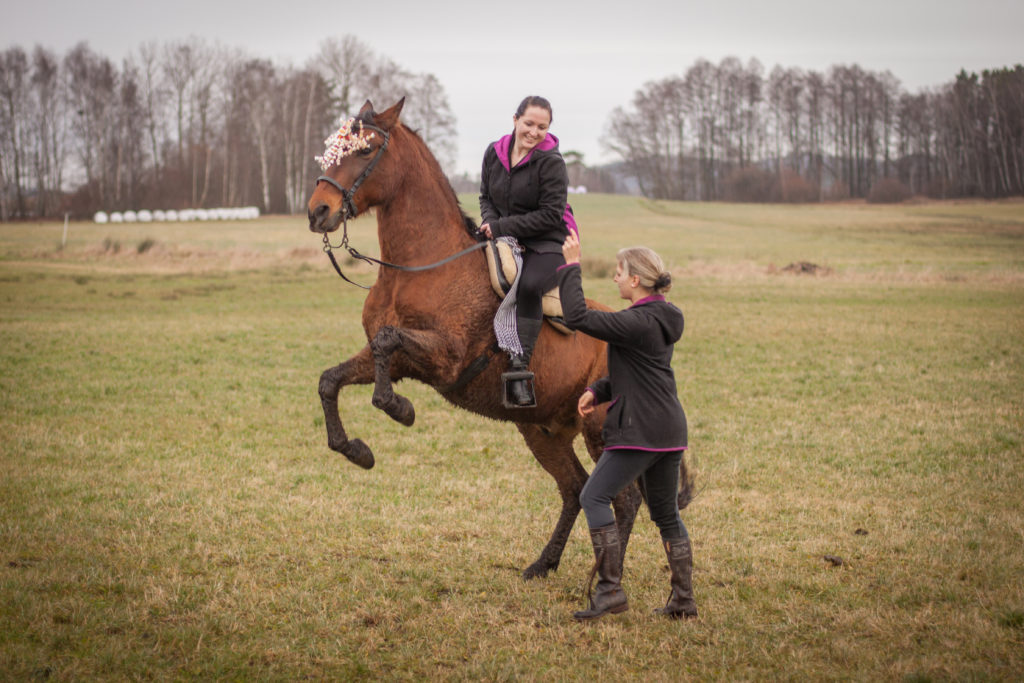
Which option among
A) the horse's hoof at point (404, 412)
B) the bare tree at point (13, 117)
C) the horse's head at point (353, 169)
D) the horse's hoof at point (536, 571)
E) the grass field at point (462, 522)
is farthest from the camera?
the bare tree at point (13, 117)

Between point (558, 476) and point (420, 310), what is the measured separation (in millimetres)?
2021

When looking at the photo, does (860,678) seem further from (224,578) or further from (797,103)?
(797,103)

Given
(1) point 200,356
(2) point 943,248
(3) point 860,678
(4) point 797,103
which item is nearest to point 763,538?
(3) point 860,678

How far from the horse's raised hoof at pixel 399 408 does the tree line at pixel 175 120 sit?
211ft

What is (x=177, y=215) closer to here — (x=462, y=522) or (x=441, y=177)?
(x=462, y=522)

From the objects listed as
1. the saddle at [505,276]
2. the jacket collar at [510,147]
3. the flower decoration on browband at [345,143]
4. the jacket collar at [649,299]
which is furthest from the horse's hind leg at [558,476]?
the flower decoration on browband at [345,143]

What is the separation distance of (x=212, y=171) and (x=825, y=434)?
77.2m

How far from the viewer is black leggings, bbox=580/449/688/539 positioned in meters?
5.35

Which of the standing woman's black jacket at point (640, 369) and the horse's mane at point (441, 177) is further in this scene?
the horse's mane at point (441, 177)

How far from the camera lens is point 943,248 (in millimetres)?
44031

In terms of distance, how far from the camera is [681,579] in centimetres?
568

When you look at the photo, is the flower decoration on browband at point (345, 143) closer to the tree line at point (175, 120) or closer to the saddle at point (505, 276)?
the saddle at point (505, 276)

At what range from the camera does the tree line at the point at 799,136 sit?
3241 inches

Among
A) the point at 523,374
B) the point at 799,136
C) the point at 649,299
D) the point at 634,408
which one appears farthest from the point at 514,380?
the point at 799,136
